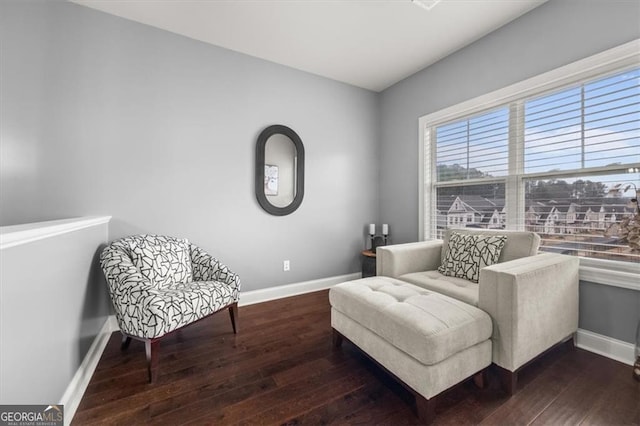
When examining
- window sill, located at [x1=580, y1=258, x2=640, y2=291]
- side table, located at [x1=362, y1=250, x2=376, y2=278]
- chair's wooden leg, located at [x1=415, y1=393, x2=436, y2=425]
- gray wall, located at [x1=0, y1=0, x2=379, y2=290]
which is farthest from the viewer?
side table, located at [x1=362, y1=250, x2=376, y2=278]

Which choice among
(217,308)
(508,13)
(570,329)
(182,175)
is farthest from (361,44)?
(570,329)

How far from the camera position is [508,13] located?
216cm

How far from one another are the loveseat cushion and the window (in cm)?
84

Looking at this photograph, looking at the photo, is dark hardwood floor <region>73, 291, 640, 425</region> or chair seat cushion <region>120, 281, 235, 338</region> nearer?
dark hardwood floor <region>73, 291, 640, 425</region>

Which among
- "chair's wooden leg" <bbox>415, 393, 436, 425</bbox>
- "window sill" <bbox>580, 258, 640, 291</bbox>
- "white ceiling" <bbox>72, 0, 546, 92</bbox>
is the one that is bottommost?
"chair's wooden leg" <bbox>415, 393, 436, 425</bbox>

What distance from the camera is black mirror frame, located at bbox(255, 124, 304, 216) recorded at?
279 cm

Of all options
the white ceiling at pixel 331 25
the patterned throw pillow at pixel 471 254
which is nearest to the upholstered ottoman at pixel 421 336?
the patterned throw pillow at pixel 471 254

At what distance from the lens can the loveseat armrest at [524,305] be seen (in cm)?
141

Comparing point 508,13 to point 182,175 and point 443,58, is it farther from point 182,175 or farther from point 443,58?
point 182,175

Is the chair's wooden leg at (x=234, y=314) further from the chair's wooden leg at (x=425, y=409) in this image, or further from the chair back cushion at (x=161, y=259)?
the chair's wooden leg at (x=425, y=409)

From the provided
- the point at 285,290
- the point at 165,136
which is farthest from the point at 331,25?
the point at 285,290

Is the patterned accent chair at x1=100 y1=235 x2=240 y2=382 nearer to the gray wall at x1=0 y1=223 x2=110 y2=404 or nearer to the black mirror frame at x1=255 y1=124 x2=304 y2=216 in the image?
the gray wall at x1=0 y1=223 x2=110 y2=404

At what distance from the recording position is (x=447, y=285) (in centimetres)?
188

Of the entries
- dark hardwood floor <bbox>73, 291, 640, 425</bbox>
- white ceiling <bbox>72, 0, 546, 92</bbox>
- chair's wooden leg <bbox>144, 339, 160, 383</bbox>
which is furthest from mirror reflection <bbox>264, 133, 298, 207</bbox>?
chair's wooden leg <bbox>144, 339, 160, 383</bbox>
